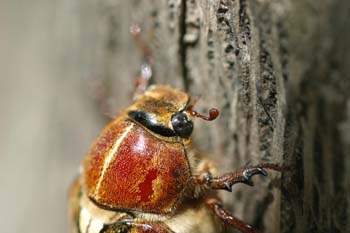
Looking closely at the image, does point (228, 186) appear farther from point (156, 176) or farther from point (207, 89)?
point (207, 89)

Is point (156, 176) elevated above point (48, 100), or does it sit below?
above

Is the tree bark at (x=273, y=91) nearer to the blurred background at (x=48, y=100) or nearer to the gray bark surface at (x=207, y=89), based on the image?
the gray bark surface at (x=207, y=89)

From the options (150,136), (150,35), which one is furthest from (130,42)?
(150,136)

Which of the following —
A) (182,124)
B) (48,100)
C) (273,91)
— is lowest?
(48,100)

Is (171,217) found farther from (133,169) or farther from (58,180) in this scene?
(58,180)

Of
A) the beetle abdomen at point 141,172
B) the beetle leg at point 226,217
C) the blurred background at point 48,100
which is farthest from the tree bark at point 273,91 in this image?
the blurred background at point 48,100

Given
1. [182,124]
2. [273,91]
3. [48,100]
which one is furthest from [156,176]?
[48,100]

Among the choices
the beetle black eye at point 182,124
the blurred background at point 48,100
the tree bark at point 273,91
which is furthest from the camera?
the blurred background at point 48,100
